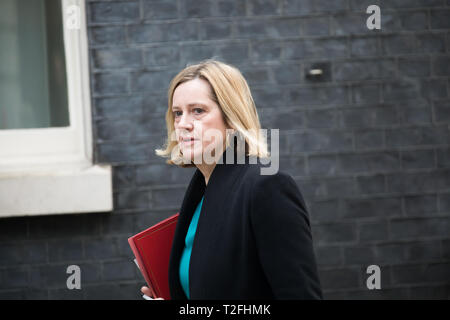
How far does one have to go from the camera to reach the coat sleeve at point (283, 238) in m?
1.57

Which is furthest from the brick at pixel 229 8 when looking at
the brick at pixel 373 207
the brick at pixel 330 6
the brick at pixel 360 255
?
the brick at pixel 360 255

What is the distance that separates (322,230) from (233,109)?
246 centimetres

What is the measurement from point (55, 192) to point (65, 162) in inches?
10.3

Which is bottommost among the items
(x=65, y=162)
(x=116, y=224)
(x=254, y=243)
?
(x=116, y=224)

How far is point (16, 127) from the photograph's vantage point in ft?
13.6

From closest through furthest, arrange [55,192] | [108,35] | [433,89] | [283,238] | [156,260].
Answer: [283,238] → [156,260] → [55,192] → [108,35] → [433,89]

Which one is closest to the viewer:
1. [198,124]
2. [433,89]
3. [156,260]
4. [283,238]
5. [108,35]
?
[283,238]

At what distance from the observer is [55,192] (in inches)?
152

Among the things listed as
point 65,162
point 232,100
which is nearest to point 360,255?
point 65,162

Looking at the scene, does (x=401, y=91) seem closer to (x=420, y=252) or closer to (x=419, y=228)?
(x=419, y=228)

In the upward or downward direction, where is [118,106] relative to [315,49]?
downward

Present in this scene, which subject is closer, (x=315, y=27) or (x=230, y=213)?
(x=230, y=213)
